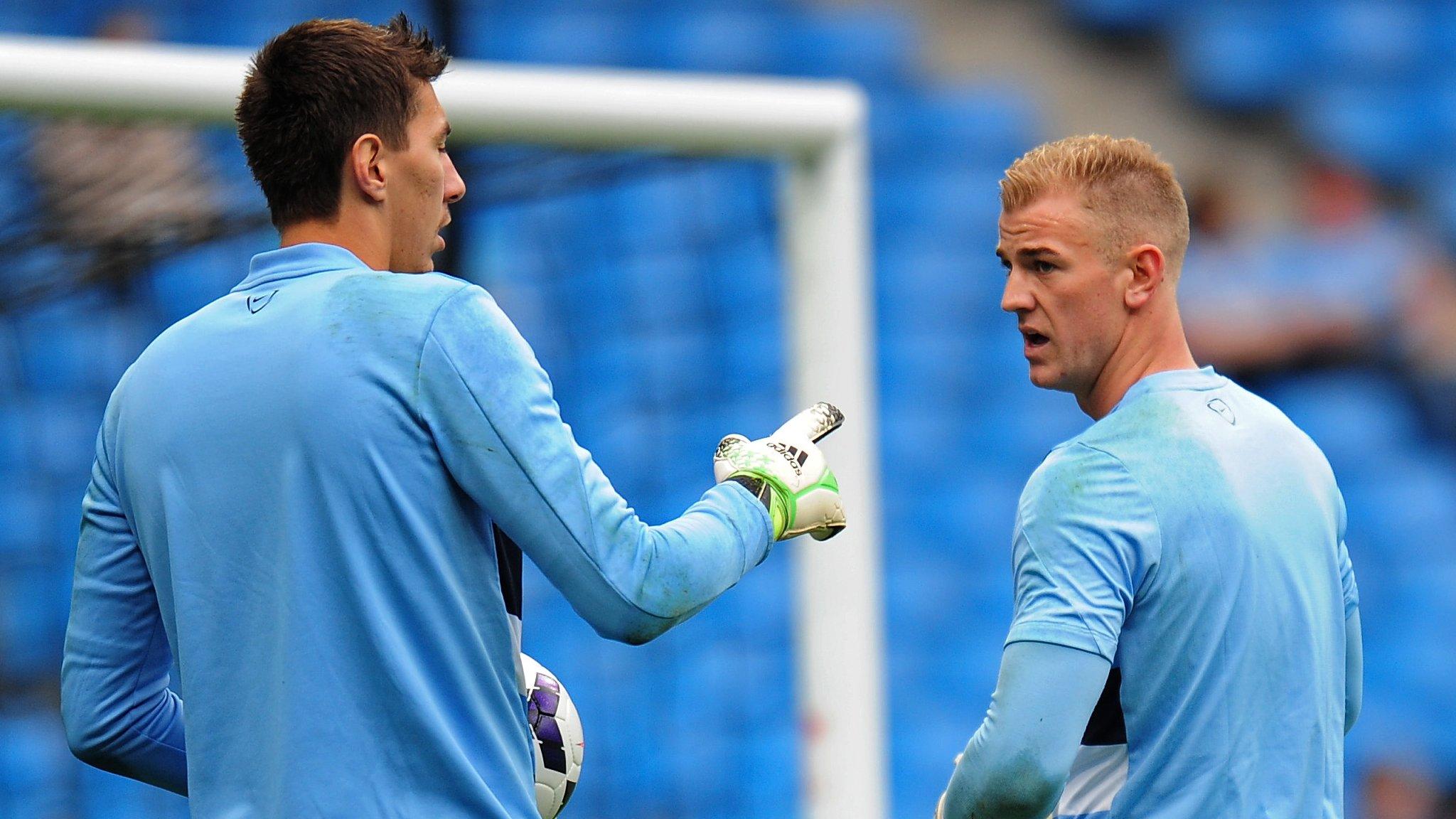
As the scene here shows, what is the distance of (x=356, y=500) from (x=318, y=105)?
0.45m

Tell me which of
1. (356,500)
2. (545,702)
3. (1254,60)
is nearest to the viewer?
(356,500)

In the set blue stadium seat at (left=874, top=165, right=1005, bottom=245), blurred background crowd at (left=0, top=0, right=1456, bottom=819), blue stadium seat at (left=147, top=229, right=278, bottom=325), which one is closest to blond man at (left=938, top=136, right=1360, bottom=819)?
blurred background crowd at (left=0, top=0, right=1456, bottom=819)

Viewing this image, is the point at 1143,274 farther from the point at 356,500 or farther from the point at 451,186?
the point at 356,500

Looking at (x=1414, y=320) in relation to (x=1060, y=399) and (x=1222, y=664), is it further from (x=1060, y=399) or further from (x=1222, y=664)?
(x=1222, y=664)

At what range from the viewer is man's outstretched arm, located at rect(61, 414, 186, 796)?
6.47 ft

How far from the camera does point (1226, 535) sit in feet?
6.36

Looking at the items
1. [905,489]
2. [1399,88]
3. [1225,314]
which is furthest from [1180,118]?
[905,489]

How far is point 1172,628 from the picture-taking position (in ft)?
6.34

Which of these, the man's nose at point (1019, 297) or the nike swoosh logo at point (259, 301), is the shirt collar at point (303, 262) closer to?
the nike swoosh logo at point (259, 301)

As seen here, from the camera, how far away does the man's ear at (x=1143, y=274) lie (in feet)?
6.97

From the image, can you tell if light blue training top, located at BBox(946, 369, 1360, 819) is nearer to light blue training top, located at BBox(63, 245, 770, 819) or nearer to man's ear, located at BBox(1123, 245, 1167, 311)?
man's ear, located at BBox(1123, 245, 1167, 311)

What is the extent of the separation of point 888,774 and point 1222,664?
4.53 metres

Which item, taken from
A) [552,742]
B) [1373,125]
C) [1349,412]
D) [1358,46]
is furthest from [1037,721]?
[1358,46]

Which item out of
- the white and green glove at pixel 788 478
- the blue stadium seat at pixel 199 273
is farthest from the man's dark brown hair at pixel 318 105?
the blue stadium seat at pixel 199 273
